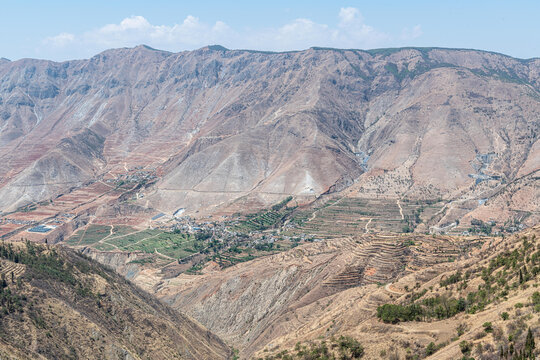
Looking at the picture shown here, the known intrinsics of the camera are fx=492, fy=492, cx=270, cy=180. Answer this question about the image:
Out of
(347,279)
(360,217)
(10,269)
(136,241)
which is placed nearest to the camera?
(10,269)

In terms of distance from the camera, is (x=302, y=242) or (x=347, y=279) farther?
(x=302, y=242)

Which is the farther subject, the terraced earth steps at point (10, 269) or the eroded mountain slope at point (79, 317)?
the terraced earth steps at point (10, 269)

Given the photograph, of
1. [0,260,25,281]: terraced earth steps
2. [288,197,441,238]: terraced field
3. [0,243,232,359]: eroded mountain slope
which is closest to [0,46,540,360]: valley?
[0,243,232,359]: eroded mountain slope

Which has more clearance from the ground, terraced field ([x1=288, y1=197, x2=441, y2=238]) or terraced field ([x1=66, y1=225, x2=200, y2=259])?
terraced field ([x1=288, y1=197, x2=441, y2=238])

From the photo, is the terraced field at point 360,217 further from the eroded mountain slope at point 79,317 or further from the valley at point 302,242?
the eroded mountain slope at point 79,317

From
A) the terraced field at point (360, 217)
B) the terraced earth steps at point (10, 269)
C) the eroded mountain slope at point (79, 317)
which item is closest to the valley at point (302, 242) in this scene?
the eroded mountain slope at point (79, 317)

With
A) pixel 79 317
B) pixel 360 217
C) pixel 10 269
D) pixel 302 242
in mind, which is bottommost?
pixel 302 242

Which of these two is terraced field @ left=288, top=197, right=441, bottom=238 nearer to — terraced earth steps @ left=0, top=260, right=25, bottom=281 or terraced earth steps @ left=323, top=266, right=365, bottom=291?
terraced earth steps @ left=323, top=266, right=365, bottom=291

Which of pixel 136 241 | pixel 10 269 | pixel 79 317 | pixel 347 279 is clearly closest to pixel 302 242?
pixel 136 241

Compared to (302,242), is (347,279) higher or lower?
higher

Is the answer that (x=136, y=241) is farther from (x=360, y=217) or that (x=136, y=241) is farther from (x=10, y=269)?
(x=10, y=269)
